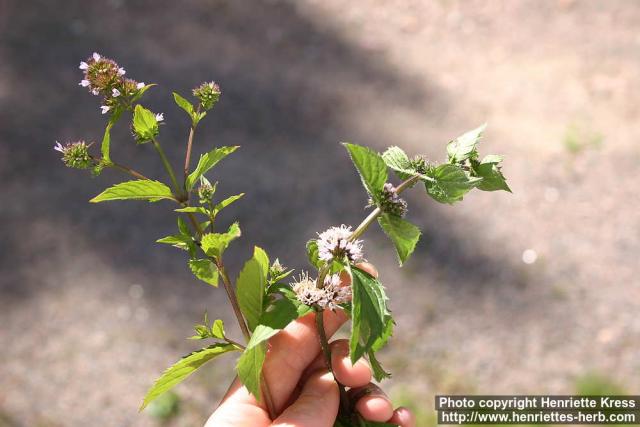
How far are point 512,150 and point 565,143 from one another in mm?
366

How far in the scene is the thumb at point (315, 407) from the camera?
62.8 inches

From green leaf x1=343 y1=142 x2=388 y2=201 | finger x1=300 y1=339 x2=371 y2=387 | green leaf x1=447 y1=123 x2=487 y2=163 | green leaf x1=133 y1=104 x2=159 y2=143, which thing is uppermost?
green leaf x1=447 y1=123 x2=487 y2=163

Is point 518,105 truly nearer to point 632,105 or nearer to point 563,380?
point 632,105

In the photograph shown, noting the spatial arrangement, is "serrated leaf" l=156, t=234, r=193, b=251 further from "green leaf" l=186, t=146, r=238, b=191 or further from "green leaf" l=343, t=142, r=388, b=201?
"green leaf" l=343, t=142, r=388, b=201

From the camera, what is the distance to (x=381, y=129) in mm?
4625

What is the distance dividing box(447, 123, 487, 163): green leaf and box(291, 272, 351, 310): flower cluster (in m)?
0.36

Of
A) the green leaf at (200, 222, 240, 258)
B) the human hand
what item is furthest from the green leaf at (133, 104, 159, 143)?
the human hand

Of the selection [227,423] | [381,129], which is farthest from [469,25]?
[227,423]

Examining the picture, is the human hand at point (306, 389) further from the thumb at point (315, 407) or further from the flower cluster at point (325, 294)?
the flower cluster at point (325, 294)

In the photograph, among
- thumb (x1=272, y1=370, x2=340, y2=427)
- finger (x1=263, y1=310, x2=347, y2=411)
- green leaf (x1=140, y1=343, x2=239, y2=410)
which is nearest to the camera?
green leaf (x1=140, y1=343, x2=239, y2=410)

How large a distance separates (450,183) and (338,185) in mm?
3050

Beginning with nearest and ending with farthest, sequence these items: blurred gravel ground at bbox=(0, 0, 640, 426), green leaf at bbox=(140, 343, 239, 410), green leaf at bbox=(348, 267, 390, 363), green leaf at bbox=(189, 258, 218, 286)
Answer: green leaf at bbox=(348, 267, 390, 363)
green leaf at bbox=(189, 258, 218, 286)
green leaf at bbox=(140, 343, 239, 410)
blurred gravel ground at bbox=(0, 0, 640, 426)

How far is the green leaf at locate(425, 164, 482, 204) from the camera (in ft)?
3.99

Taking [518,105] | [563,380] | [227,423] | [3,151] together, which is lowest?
[227,423]
